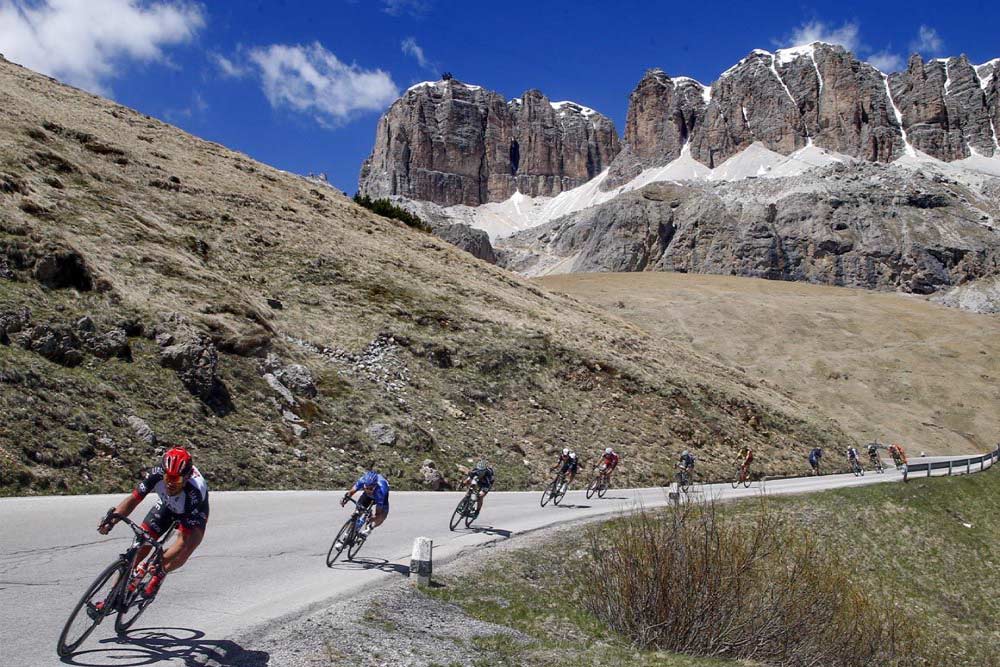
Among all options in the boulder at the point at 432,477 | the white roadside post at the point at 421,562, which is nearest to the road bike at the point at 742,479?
the boulder at the point at 432,477

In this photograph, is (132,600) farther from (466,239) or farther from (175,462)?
(466,239)

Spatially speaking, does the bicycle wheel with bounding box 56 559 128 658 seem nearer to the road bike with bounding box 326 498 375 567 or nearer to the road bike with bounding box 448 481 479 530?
the road bike with bounding box 326 498 375 567

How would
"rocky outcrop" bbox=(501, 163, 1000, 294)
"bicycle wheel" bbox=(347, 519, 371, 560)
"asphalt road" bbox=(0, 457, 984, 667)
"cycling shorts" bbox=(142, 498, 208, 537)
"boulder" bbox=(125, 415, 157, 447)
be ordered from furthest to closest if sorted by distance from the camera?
"rocky outcrop" bbox=(501, 163, 1000, 294) → "boulder" bbox=(125, 415, 157, 447) → "bicycle wheel" bbox=(347, 519, 371, 560) → "cycling shorts" bbox=(142, 498, 208, 537) → "asphalt road" bbox=(0, 457, 984, 667)

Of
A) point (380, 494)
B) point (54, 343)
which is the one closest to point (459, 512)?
point (380, 494)

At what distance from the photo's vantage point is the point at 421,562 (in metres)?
8.85

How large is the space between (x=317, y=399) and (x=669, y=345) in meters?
27.6

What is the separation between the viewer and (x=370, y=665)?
6109mm

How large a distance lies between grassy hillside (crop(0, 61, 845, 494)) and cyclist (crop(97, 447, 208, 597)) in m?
7.19

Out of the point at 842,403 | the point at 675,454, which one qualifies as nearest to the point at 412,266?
the point at 675,454

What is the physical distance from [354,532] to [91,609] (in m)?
4.41

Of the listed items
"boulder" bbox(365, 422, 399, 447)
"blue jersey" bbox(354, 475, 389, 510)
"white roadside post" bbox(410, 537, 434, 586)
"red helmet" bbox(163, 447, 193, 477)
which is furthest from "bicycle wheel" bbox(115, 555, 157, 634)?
"boulder" bbox(365, 422, 399, 447)

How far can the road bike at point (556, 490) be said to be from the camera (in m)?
18.8

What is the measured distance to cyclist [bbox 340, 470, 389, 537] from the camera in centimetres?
972

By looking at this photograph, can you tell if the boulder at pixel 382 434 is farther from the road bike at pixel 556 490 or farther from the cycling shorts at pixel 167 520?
the cycling shorts at pixel 167 520
